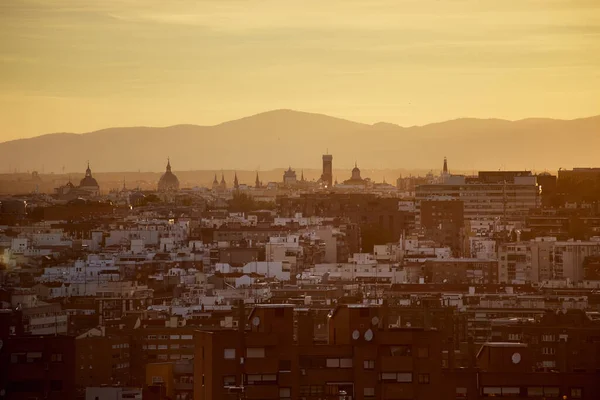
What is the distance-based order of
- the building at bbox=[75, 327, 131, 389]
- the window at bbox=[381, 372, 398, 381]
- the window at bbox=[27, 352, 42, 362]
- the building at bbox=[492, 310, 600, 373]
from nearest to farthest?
1. the window at bbox=[381, 372, 398, 381]
2. the window at bbox=[27, 352, 42, 362]
3. the building at bbox=[492, 310, 600, 373]
4. the building at bbox=[75, 327, 131, 389]

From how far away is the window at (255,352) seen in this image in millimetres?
28016

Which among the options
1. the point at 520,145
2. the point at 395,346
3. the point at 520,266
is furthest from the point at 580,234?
the point at 520,145

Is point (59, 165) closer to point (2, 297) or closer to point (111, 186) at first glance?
point (111, 186)

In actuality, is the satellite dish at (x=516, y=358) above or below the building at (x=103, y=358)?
above

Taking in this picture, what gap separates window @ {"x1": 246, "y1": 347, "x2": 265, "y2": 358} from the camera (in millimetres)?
28016

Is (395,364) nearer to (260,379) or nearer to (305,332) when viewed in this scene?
(305,332)

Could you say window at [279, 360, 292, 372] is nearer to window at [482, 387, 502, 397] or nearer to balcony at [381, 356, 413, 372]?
balcony at [381, 356, 413, 372]

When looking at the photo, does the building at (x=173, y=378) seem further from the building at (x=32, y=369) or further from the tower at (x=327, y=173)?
the tower at (x=327, y=173)

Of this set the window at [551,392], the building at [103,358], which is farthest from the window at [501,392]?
the building at [103,358]

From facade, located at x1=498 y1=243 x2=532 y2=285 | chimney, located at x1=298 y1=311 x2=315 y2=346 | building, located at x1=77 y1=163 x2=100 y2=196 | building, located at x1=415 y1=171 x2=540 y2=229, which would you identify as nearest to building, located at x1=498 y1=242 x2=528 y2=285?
facade, located at x1=498 y1=243 x2=532 y2=285

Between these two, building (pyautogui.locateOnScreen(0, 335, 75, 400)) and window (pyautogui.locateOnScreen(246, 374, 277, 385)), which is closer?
window (pyautogui.locateOnScreen(246, 374, 277, 385))

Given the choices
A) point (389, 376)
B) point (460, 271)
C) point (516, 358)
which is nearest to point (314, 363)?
point (389, 376)

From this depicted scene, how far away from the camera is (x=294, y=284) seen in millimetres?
66062

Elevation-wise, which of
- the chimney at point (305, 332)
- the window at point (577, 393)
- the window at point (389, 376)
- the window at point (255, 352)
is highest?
the chimney at point (305, 332)
